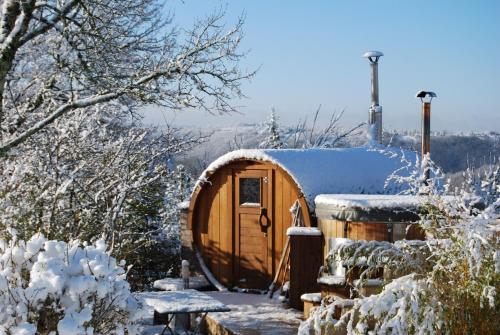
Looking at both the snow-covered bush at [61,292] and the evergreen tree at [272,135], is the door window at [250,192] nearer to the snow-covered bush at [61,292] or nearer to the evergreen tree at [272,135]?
the snow-covered bush at [61,292]

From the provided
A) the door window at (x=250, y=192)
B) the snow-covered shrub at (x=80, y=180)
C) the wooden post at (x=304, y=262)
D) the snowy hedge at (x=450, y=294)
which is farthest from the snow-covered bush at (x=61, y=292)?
the door window at (x=250, y=192)

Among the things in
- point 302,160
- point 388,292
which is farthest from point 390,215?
point 388,292

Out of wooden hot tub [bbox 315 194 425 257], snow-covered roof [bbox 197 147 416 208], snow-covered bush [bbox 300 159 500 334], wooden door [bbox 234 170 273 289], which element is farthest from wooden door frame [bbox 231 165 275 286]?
snow-covered bush [bbox 300 159 500 334]

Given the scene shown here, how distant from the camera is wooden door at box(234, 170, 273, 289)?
10531mm

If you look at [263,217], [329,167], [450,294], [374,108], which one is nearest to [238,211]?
[263,217]

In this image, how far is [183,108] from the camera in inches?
417

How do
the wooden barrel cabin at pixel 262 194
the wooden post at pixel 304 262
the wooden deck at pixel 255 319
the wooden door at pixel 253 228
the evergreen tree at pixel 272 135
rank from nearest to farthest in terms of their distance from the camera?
the wooden deck at pixel 255 319, the wooden post at pixel 304 262, the wooden barrel cabin at pixel 262 194, the wooden door at pixel 253 228, the evergreen tree at pixel 272 135

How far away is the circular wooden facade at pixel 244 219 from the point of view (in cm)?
1037

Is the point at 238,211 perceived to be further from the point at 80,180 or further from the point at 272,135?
the point at 272,135

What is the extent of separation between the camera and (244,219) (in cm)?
1086

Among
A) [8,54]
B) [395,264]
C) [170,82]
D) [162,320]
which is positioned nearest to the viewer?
[395,264]

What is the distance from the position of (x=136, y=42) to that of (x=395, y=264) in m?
7.71

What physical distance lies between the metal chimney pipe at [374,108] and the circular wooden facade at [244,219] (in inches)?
116

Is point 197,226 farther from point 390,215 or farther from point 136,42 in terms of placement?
point 390,215
